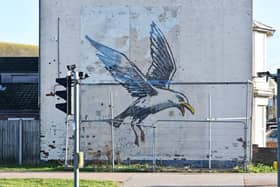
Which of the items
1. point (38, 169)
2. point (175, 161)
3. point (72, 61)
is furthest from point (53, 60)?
point (175, 161)

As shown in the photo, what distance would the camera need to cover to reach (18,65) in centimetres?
3828

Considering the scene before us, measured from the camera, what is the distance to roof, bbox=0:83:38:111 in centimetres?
3231

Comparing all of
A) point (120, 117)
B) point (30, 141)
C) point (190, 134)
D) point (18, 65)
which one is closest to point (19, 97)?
point (30, 141)

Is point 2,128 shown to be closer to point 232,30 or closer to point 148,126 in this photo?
point 148,126

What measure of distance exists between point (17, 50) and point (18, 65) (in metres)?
27.3

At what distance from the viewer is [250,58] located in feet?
91.6

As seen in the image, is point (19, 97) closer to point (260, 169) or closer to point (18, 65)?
point (18, 65)

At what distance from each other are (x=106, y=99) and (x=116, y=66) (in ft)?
4.72

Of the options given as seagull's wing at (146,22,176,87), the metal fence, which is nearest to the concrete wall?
the metal fence

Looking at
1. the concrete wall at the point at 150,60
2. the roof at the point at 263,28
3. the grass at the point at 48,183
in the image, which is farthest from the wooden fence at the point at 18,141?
the roof at the point at 263,28

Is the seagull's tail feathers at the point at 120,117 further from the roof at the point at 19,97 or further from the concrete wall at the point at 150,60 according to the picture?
the roof at the point at 19,97

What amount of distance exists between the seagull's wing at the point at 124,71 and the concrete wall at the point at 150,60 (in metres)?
0.23

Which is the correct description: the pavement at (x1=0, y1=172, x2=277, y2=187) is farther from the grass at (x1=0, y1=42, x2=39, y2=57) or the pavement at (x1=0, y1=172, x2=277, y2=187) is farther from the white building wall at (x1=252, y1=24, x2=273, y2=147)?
the grass at (x1=0, y1=42, x2=39, y2=57)

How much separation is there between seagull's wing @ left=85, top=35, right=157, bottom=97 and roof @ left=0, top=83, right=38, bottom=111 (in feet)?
17.9
